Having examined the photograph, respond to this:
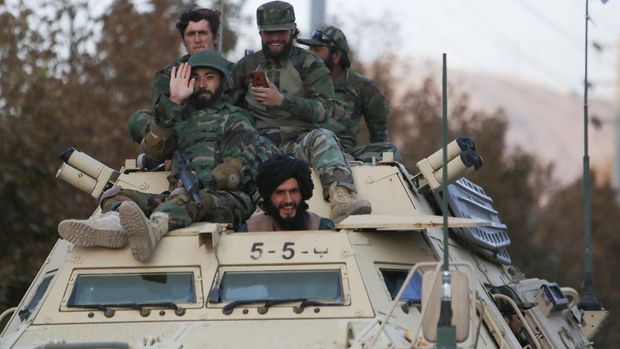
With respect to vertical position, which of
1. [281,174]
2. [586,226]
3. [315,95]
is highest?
[315,95]

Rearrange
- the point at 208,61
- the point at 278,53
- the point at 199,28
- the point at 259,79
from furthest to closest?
1. the point at 199,28
2. the point at 278,53
3. the point at 259,79
4. the point at 208,61

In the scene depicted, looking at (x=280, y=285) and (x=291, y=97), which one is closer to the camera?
(x=280, y=285)

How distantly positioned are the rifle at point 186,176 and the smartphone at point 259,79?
850 millimetres

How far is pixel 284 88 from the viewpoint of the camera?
15484 mm

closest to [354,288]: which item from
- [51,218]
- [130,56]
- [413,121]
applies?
[51,218]

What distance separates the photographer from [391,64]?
6994 centimetres

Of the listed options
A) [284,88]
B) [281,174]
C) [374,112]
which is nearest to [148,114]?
[284,88]

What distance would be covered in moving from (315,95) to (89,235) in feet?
10.2

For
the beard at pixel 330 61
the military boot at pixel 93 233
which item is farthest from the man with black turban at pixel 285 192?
the beard at pixel 330 61

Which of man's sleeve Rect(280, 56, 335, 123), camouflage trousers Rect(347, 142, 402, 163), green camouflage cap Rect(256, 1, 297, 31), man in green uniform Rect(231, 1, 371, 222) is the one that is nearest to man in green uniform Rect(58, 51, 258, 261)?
man in green uniform Rect(231, 1, 371, 222)

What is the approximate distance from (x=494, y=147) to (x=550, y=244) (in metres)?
3.26

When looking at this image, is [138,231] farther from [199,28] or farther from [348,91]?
[348,91]

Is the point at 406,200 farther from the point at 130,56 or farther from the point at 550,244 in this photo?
the point at 550,244

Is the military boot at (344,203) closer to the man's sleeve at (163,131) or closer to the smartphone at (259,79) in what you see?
the smartphone at (259,79)
